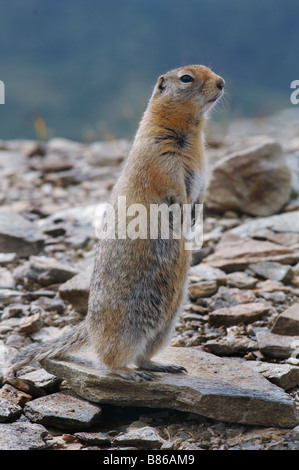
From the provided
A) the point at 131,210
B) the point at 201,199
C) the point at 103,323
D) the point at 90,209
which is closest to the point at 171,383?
the point at 103,323

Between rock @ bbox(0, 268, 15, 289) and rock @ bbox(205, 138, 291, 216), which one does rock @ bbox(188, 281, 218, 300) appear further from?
rock @ bbox(205, 138, 291, 216)

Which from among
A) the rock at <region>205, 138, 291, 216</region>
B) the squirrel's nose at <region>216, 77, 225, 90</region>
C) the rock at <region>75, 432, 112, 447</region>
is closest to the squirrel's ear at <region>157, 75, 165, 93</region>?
the squirrel's nose at <region>216, 77, 225, 90</region>

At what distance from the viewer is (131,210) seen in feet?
14.7

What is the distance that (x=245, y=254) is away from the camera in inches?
260

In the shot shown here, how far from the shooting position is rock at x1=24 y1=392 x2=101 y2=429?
3992mm

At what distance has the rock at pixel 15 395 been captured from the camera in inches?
170

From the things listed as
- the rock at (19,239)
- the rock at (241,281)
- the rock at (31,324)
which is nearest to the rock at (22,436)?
the rock at (31,324)

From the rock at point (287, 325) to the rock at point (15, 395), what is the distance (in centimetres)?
222

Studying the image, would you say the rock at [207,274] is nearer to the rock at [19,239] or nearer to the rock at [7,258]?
the rock at [19,239]

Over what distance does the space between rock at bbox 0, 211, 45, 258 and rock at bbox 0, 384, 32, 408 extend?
311 centimetres

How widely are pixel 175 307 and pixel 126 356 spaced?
1.89ft

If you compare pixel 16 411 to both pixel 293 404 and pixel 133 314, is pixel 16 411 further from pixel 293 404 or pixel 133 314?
pixel 293 404

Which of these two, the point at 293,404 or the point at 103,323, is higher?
the point at 103,323

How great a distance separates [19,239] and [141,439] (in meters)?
4.27
